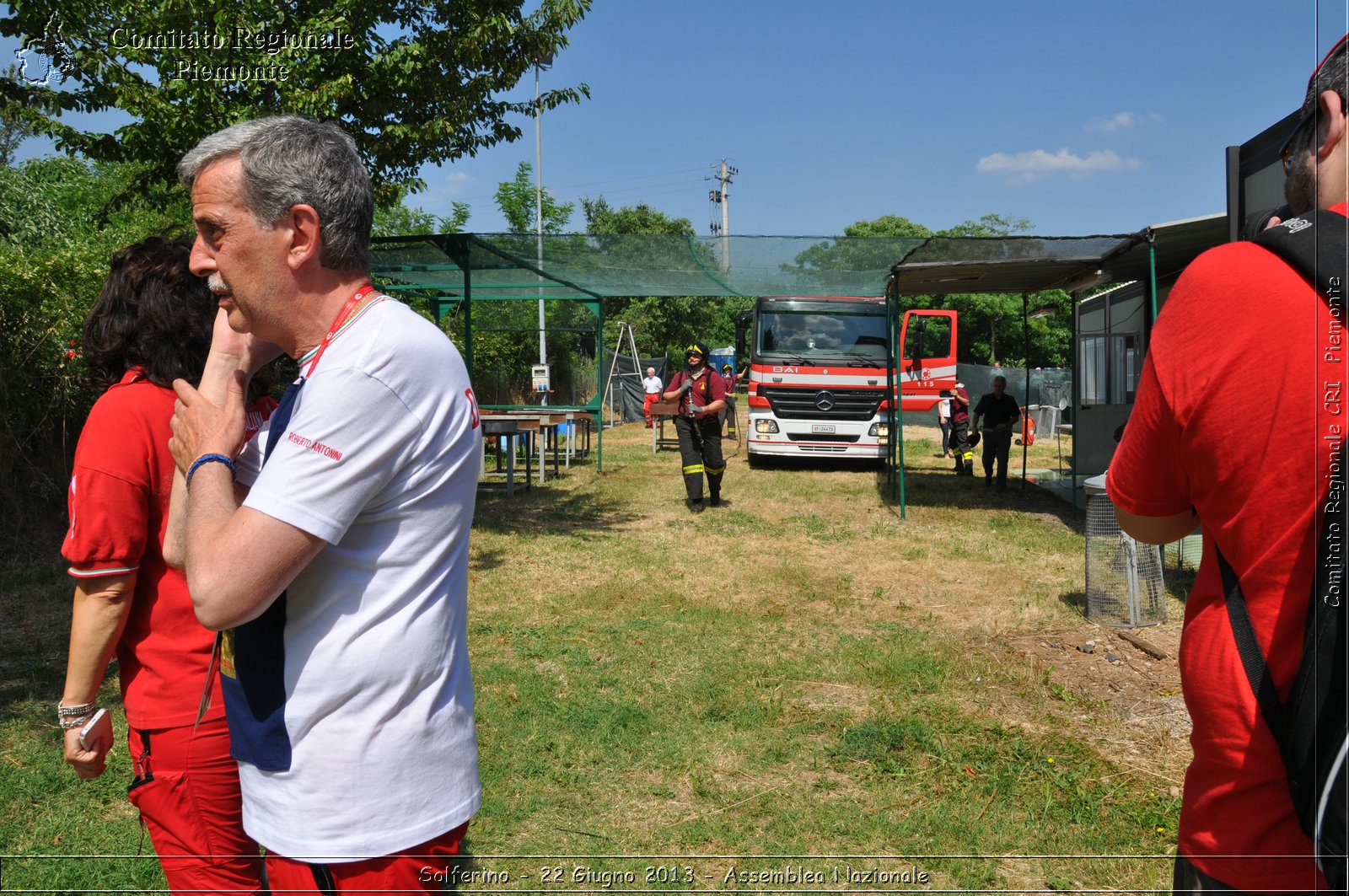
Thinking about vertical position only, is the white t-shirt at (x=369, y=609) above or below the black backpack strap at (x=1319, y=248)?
below

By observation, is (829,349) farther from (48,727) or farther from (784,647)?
(48,727)

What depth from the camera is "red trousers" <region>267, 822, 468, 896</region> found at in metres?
A: 1.40

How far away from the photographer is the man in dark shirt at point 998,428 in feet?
43.4

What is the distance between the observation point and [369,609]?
4.48 feet

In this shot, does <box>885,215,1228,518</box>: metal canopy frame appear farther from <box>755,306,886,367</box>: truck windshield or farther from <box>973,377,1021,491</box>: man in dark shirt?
<box>755,306,886,367</box>: truck windshield

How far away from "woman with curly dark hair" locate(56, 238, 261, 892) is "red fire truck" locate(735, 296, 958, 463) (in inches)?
Answer: 523

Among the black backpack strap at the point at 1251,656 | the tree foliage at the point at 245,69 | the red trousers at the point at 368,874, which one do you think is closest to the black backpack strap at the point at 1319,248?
the black backpack strap at the point at 1251,656

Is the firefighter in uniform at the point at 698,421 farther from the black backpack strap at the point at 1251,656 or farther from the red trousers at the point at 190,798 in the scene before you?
the black backpack strap at the point at 1251,656

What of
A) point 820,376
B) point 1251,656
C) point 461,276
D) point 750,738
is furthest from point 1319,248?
point 820,376

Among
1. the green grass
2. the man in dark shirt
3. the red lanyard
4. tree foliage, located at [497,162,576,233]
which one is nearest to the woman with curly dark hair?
the red lanyard

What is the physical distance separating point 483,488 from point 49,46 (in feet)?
24.6

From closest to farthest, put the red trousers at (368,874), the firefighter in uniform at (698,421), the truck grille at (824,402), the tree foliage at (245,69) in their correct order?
the red trousers at (368,874)
the tree foliage at (245,69)
the firefighter in uniform at (698,421)
the truck grille at (824,402)

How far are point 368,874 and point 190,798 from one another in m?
0.70

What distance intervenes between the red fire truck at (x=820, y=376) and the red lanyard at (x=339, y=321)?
13646 mm
